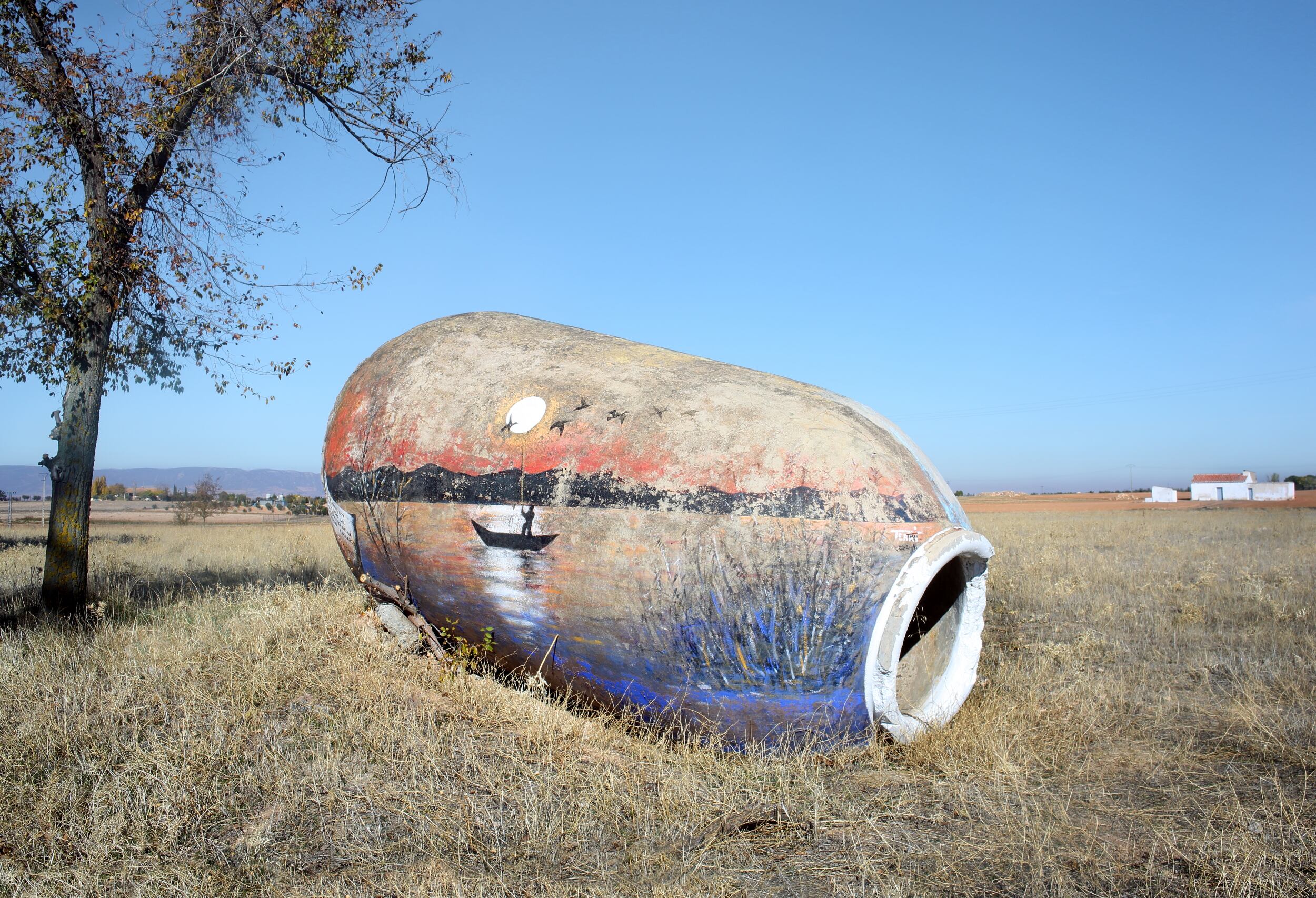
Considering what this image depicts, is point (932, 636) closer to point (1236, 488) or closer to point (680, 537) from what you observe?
point (680, 537)

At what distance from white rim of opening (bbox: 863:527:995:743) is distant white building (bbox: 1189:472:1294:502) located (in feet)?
227

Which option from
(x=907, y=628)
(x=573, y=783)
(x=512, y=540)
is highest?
(x=512, y=540)

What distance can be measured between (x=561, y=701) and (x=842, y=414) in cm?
241

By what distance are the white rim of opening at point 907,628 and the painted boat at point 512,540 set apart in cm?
184

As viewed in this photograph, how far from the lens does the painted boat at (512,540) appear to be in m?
4.48

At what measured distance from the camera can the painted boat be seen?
4.48m

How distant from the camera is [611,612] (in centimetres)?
425

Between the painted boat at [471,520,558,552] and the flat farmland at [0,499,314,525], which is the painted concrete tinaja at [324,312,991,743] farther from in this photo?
the flat farmland at [0,499,314,525]

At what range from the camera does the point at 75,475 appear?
295 inches

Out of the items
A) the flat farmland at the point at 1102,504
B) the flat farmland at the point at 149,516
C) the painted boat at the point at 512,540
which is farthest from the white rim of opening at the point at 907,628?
the flat farmland at the point at 1102,504


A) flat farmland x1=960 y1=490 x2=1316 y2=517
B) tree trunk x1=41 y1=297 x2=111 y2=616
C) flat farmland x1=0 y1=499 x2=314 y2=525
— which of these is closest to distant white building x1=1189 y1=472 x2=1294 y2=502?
flat farmland x1=960 y1=490 x2=1316 y2=517

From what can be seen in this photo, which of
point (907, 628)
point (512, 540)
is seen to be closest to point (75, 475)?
point (512, 540)

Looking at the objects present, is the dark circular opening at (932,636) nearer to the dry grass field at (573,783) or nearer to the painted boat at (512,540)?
the dry grass field at (573,783)

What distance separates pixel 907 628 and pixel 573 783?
1906mm
